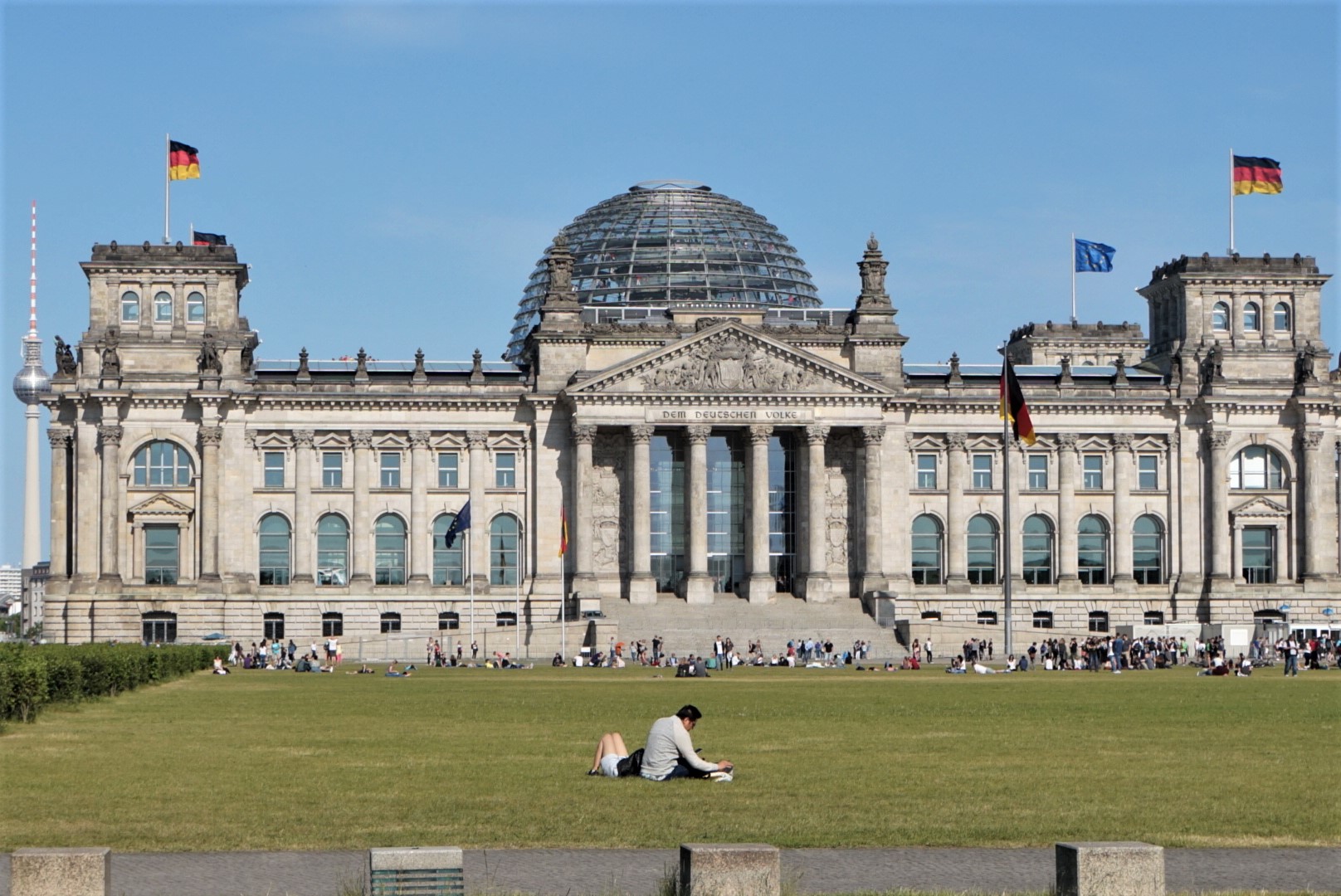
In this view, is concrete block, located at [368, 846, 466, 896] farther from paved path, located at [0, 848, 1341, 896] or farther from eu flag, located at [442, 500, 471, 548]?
eu flag, located at [442, 500, 471, 548]

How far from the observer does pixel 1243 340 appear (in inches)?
5305

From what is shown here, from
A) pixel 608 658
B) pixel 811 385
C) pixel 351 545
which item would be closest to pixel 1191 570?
pixel 811 385

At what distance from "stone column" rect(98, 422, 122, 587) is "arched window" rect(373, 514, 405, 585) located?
14.4m

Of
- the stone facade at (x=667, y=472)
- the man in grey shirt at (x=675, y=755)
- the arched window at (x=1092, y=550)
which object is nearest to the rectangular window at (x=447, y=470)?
the stone facade at (x=667, y=472)

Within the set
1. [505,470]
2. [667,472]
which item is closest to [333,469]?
[505,470]

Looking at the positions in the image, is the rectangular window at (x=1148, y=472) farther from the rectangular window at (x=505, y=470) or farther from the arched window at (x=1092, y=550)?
the rectangular window at (x=505, y=470)

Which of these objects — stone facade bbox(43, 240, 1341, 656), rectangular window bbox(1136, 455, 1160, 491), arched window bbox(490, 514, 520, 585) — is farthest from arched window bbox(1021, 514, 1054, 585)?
arched window bbox(490, 514, 520, 585)

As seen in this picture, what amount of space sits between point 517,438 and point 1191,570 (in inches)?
1583

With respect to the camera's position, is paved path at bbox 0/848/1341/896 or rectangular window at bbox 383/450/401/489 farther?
rectangular window at bbox 383/450/401/489

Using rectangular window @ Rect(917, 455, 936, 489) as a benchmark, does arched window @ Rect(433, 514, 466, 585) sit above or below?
below

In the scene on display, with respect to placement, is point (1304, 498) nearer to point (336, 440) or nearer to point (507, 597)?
point (507, 597)

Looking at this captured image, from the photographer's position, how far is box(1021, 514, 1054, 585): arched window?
13175 cm

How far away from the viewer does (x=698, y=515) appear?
12538 centimetres

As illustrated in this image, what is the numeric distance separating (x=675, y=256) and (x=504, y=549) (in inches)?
926
